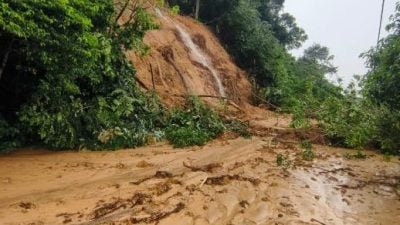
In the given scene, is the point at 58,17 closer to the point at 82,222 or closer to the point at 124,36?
the point at 124,36

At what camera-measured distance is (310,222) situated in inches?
224

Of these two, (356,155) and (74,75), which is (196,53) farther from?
(74,75)

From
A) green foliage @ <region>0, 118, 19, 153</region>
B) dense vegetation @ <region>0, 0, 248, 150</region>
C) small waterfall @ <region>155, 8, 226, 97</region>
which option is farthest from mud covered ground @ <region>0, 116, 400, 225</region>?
small waterfall @ <region>155, 8, 226, 97</region>

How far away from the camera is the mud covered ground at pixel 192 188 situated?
18.4 ft

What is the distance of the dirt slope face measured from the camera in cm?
1488

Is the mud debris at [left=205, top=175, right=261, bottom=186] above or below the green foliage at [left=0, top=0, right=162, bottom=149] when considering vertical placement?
below

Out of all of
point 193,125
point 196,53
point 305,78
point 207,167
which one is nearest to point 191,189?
point 207,167

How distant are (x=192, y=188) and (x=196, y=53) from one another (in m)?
13.7

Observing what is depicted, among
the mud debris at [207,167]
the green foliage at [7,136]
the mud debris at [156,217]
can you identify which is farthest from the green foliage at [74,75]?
the mud debris at [156,217]

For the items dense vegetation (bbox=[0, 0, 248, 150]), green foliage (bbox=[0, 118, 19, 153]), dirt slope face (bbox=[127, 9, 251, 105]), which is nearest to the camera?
dense vegetation (bbox=[0, 0, 248, 150])

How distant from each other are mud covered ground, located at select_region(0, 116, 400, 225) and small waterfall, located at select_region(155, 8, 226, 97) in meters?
9.38

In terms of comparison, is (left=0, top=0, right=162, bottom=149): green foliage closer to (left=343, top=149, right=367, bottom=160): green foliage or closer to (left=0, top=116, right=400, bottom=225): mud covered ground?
(left=0, top=116, right=400, bottom=225): mud covered ground

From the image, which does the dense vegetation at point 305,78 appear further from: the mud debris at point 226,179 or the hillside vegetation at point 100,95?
the mud debris at point 226,179

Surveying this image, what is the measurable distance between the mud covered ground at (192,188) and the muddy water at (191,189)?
16 millimetres
